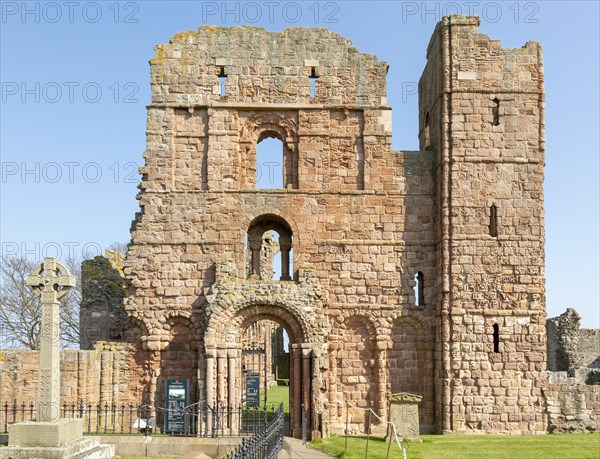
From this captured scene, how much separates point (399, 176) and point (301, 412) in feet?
25.8

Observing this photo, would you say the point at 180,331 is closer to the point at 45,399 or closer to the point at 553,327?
the point at 45,399

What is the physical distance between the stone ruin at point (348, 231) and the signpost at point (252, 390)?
3121mm

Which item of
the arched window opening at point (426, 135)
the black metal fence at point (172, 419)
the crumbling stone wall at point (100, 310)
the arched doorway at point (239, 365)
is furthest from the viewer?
the arched window opening at point (426, 135)

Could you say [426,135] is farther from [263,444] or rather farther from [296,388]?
[263,444]

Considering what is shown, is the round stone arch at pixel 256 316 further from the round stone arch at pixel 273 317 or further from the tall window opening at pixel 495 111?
the tall window opening at pixel 495 111

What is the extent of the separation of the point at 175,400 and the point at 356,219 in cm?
762

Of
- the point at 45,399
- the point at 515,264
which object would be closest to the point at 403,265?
the point at 515,264

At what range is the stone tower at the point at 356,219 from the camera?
68.7 feet

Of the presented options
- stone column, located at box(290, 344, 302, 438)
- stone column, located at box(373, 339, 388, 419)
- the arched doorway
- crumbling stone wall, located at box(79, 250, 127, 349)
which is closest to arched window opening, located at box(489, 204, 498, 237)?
stone column, located at box(373, 339, 388, 419)

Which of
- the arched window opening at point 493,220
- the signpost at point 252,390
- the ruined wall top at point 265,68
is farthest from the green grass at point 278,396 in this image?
the ruined wall top at point 265,68

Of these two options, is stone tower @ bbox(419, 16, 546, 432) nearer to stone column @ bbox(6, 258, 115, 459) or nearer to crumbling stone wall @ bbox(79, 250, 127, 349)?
crumbling stone wall @ bbox(79, 250, 127, 349)

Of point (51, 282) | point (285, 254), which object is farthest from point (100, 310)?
point (51, 282)

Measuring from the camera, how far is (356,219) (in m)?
22.1

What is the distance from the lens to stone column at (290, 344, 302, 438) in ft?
65.6
